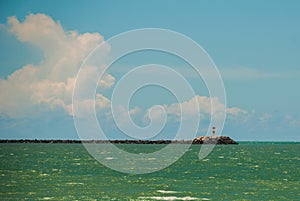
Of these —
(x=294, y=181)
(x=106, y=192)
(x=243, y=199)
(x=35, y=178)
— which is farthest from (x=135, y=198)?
(x=294, y=181)

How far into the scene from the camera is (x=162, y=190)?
58.2 meters

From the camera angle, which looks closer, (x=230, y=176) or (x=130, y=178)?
(x=130, y=178)

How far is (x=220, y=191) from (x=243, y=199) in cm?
630

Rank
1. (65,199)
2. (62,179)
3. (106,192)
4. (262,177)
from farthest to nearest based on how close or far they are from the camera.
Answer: (262,177), (62,179), (106,192), (65,199)

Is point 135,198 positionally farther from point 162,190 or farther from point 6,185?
point 6,185

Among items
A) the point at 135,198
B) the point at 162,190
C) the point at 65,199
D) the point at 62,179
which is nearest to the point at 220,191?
the point at 162,190

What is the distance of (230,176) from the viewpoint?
77.4 metres

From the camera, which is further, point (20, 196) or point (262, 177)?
point (262, 177)

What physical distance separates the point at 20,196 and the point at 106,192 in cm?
839

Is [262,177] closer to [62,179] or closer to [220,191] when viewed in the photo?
[220,191]

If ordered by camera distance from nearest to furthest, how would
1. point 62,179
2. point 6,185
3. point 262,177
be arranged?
point 6,185, point 62,179, point 262,177

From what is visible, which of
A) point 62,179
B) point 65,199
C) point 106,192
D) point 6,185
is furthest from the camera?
point 62,179

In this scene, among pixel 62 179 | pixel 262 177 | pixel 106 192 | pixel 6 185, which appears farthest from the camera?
pixel 262 177

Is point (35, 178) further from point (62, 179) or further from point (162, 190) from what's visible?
point (162, 190)
